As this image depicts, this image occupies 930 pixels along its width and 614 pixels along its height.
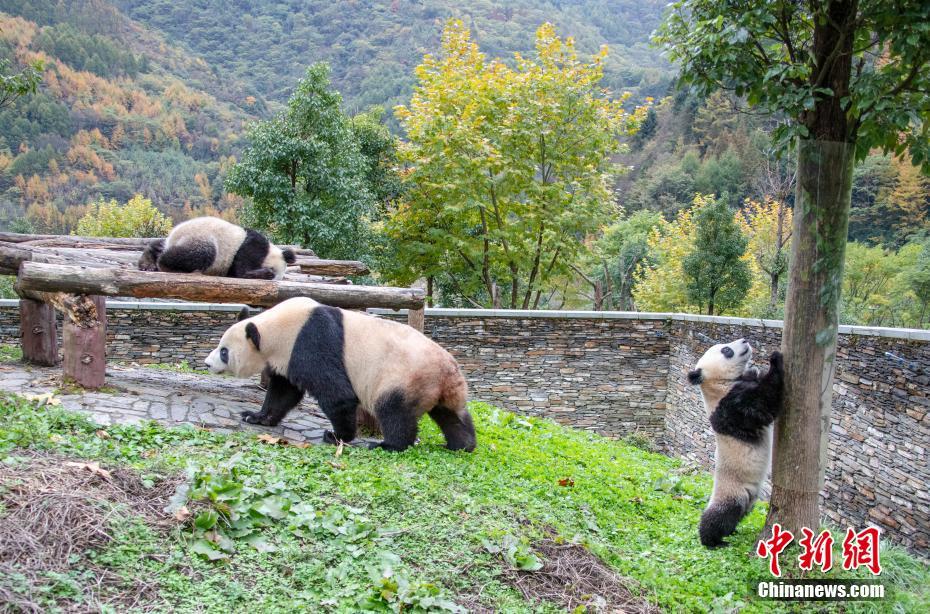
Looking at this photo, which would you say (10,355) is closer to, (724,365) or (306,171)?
(724,365)

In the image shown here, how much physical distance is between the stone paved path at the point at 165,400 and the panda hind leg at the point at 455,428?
1101 millimetres

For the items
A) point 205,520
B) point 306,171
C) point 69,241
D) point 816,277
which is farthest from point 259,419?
point 306,171

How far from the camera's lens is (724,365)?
15.7 feet

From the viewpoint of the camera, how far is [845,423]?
316 inches

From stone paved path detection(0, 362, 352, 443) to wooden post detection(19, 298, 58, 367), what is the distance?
19cm

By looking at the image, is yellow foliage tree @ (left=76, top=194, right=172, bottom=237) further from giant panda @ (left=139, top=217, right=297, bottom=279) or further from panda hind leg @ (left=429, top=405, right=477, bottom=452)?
panda hind leg @ (left=429, top=405, right=477, bottom=452)

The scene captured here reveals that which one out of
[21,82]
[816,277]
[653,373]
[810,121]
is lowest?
[653,373]

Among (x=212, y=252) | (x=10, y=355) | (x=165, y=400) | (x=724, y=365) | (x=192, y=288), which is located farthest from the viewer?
(x=10, y=355)

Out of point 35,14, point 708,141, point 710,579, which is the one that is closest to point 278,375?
point 710,579

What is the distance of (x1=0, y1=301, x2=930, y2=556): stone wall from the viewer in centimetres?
704

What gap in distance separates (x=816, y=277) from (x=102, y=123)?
40857 mm

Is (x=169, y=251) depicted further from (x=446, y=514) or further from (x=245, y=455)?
(x=446, y=514)

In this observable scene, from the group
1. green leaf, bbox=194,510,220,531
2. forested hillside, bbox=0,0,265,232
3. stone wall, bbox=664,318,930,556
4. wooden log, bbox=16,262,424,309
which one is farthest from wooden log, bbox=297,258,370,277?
forested hillside, bbox=0,0,265,232

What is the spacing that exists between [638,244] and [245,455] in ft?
87.4
